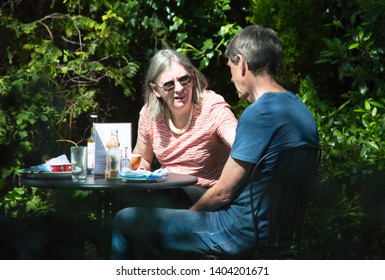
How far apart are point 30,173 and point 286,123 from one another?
4.77ft

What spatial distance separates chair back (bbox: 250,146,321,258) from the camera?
3270mm

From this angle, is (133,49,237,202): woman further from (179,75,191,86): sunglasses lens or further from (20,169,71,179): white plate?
(20,169,71,179): white plate

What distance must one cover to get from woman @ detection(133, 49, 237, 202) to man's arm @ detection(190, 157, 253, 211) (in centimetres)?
83

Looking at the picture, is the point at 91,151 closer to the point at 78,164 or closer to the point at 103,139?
the point at 103,139

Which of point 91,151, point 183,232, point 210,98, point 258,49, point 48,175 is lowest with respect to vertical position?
point 183,232

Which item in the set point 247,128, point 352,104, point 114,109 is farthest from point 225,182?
point 114,109

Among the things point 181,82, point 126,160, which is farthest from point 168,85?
point 126,160

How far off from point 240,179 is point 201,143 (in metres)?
1.04

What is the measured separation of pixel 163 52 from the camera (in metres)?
4.41

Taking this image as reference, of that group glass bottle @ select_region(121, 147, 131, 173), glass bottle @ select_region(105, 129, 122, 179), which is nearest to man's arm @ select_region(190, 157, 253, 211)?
glass bottle @ select_region(105, 129, 122, 179)

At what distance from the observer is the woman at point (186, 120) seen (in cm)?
429

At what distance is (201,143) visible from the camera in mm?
4336

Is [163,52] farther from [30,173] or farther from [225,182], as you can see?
[225,182]

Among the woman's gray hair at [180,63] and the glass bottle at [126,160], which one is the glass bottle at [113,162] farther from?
the woman's gray hair at [180,63]
